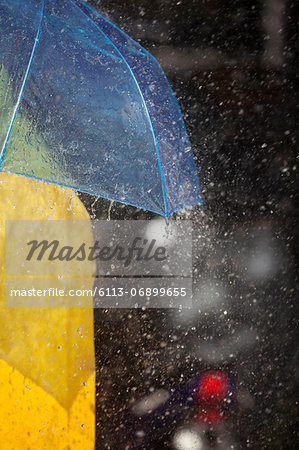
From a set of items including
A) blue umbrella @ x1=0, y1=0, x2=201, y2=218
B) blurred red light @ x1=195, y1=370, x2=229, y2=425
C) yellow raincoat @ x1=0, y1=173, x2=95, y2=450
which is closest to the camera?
blue umbrella @ x1=0, y1=0, x2=201, y2=218

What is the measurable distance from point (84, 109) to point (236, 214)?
39.3 inches

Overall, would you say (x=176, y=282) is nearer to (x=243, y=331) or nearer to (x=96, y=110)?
(x=243, y=331)

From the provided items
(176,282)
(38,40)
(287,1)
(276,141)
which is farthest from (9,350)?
(287,1)

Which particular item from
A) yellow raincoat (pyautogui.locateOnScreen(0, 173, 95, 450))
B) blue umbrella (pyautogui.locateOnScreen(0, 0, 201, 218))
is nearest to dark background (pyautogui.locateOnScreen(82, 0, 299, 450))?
yellow raincoat (pyautogui.locateOnScreen(0, 173, 95, 450))

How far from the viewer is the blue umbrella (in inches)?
37.1

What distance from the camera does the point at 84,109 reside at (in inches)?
39.3

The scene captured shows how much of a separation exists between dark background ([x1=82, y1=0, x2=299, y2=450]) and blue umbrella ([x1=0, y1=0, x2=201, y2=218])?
723 millimetres

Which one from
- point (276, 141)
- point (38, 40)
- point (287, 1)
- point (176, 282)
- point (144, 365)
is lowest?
point (144, 365)

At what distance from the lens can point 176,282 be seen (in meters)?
1.80

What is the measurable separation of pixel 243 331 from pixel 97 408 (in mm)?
662

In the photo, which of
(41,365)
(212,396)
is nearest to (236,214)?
(212,396)

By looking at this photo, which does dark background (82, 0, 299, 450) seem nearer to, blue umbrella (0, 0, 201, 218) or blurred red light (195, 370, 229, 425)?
blurred red light (195, 370, 229, 425)

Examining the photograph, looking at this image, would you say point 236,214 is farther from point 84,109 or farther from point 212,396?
point 84,109

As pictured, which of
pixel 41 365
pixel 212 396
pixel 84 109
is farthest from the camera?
pixel 212 396
